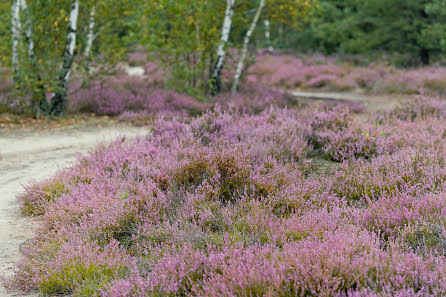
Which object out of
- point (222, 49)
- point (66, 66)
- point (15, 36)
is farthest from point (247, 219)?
point (222, 49)

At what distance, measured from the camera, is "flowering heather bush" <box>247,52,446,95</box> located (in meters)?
18.4

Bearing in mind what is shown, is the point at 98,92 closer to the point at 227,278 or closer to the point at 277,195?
the point at 277,195

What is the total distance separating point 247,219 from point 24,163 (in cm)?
533

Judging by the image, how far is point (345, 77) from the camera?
21656mm

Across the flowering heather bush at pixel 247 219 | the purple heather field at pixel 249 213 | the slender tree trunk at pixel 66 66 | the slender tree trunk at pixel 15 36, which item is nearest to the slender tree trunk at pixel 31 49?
the slender tree trunk at pixel 15 36

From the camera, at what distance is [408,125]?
777 cm

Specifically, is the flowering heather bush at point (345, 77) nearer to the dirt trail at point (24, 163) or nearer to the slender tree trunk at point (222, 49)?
the slender tree trunk at point (222, 49)

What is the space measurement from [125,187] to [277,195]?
5.92 feet

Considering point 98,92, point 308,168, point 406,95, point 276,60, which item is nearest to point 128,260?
point 308,168

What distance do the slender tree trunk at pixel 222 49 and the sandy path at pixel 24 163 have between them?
15.0 ft

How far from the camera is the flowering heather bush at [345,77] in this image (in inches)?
723

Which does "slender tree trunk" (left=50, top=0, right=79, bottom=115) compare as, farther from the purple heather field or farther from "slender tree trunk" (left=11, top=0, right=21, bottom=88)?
the purple heather field

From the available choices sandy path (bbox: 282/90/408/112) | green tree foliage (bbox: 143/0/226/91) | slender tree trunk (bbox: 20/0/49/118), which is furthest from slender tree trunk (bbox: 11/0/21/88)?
sandy path (bbox: 282/90/408/112)

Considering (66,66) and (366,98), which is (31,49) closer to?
(66,66)
